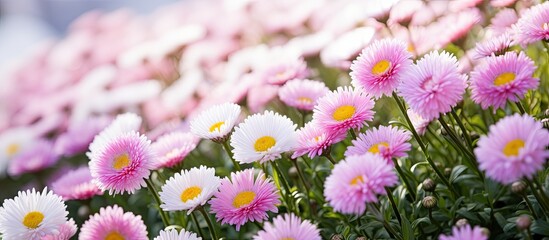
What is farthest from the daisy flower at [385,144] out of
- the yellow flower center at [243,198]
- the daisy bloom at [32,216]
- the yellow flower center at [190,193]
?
the daisy bloom at [32,216]

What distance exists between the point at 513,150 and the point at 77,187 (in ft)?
3.85

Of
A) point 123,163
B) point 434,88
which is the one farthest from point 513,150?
point 123,163

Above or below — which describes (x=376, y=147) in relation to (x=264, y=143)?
below

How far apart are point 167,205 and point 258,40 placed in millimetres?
1989

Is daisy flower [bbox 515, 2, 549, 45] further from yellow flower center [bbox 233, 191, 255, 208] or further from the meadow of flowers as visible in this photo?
yellow flower center [bbox 233, 191, 255, 208]

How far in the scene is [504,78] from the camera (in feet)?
4.46

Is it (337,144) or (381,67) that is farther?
(337,144)

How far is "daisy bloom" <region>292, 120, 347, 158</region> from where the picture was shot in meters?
1.45

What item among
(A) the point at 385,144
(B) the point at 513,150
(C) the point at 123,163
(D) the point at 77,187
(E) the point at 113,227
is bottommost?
(B) the point at 513,150

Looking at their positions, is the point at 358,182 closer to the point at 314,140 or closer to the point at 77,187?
the point at 314,140

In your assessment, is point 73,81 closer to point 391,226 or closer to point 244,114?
point 244,114

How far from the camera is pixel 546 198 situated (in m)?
1.32

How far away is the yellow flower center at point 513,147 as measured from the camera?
1.14 meters

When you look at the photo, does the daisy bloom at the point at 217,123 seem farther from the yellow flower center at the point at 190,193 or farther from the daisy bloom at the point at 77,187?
the daisy bloom at the point at 77,187
